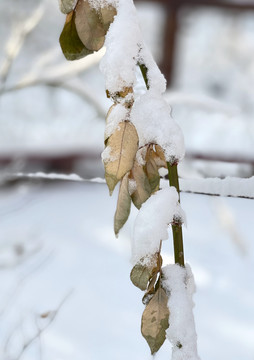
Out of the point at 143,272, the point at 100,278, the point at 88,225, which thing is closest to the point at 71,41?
the point at 143,272

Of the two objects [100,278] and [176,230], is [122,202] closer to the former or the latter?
[176,230]

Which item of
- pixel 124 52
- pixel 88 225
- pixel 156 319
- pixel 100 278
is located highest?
pixel 124 52

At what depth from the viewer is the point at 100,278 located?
1.05 meters

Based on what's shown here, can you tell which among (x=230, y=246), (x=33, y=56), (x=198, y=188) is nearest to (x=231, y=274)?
(x=230, y=246)

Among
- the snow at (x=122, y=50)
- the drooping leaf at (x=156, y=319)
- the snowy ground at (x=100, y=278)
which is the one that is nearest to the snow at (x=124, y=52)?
the snow at (x=122, y=50)

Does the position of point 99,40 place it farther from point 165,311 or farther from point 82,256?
point 82,256

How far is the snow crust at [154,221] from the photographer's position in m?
0.24

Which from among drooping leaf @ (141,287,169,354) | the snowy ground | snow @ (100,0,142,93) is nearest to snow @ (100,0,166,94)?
snow @ (100,0,142,93)

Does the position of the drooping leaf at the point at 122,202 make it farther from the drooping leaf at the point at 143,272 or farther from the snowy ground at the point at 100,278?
the snowy ground at the point at 100,278

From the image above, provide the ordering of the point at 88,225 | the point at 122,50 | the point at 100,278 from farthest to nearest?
the point at 88,225
the point at 100,278
the point at 122,50

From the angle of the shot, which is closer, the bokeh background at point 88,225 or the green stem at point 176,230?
the green stem at point 176,230

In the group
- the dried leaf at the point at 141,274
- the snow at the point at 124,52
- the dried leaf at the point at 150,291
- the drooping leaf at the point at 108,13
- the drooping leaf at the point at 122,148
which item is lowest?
the dried leaf at the point at 150,291

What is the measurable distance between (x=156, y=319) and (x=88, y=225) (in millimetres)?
1401

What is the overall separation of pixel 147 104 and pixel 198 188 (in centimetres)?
8
